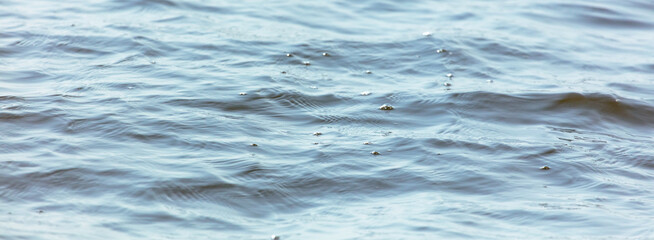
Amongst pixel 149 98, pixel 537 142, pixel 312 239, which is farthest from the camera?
pixel 149 98

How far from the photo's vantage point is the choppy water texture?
3.95 metres

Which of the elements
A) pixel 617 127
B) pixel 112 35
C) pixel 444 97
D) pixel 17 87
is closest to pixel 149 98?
pixel 17 87

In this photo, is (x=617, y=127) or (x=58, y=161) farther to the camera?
(x=617, y=127)

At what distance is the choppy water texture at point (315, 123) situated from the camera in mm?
3951

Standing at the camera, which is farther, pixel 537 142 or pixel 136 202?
pixel 537 142

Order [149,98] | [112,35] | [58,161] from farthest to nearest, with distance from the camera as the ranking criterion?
[112,35]
[149,98]
[58,161]

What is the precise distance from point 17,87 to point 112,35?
4.76 feet

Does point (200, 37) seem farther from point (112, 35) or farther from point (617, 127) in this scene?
point (617, 127)

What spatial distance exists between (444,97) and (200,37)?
238 centimetres

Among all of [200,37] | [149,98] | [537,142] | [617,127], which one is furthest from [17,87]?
[617,127]

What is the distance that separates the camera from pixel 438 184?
4.45m

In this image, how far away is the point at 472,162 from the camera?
474cm

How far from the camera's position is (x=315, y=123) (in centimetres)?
533

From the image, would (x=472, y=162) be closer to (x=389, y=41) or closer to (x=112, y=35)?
(x=389, y=41)
